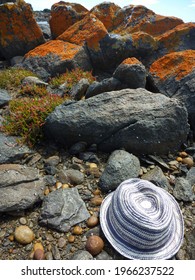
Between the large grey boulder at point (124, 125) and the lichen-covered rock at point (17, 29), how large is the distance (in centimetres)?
686

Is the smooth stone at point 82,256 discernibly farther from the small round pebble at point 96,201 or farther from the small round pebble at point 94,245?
the small round pebble at point 96,201

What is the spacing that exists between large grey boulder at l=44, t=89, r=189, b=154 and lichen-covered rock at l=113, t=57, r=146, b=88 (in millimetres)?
1389

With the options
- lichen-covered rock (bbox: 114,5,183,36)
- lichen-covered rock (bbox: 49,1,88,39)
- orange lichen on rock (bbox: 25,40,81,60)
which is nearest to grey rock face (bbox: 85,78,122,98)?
orange lichen on rock (bbox: 25,40,81,60)

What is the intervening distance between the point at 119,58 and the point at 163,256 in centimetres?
763

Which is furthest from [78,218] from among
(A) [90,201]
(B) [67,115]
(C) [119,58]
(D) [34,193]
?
(C) [119,58]

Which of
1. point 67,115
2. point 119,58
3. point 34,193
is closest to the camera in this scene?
point 34,193

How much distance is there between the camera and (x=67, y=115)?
5.20 m

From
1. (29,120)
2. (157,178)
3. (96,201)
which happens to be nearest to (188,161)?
(157,178)

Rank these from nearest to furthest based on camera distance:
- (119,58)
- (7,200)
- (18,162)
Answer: (7,200)
(18,162)
(119,58)

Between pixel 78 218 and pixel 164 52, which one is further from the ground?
pixel 164 52

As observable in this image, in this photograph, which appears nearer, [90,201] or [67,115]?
[90,201]

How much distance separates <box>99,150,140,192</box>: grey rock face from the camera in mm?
4301

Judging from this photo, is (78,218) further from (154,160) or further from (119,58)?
(119,58)

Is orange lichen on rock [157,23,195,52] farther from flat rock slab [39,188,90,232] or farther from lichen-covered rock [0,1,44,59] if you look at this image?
flat rock slab [39,188,90,232]
